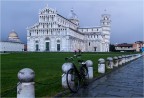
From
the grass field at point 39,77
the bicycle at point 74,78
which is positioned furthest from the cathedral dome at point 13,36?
the bicycle at point 74,78

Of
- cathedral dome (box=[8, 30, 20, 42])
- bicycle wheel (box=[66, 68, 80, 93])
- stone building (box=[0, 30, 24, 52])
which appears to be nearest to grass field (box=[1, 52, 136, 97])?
bicycle wheel (box=[66, 68, 80, 93])

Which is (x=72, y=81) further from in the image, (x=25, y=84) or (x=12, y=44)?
(x=12, y=44)

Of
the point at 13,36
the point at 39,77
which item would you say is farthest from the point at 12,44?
the point at 39,77

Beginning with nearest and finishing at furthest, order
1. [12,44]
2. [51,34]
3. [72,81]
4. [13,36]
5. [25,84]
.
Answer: [25,84]
[72,81]
[51,34]
[12,44]
[13,36]

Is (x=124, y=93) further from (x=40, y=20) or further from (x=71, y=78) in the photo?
(x=40, y=20)

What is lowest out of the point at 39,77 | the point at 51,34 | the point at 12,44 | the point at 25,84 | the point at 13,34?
the point at 39,77

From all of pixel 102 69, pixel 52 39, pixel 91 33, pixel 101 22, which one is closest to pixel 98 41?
pixel 91 33

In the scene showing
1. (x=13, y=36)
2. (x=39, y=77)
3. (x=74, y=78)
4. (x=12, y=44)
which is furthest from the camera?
(x=13, y=36)

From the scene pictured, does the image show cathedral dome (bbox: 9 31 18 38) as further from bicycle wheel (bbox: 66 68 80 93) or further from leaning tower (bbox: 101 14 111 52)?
bicycle wheel (bbox: 66 68 80 93)

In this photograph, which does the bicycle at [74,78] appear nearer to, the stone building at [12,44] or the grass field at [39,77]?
the grass field at [39,77]

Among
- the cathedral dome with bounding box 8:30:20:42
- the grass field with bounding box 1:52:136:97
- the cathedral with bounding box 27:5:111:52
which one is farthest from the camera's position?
the cathedral dome with bounding box 8:30:20:42

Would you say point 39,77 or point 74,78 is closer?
point 74,78

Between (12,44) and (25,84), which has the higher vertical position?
(12,44)

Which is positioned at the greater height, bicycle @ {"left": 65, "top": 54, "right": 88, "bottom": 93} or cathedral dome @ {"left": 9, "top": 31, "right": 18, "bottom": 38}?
cathedral dome @ {"left": 9, "top": 31, "right": 18, "bottom": 38}
